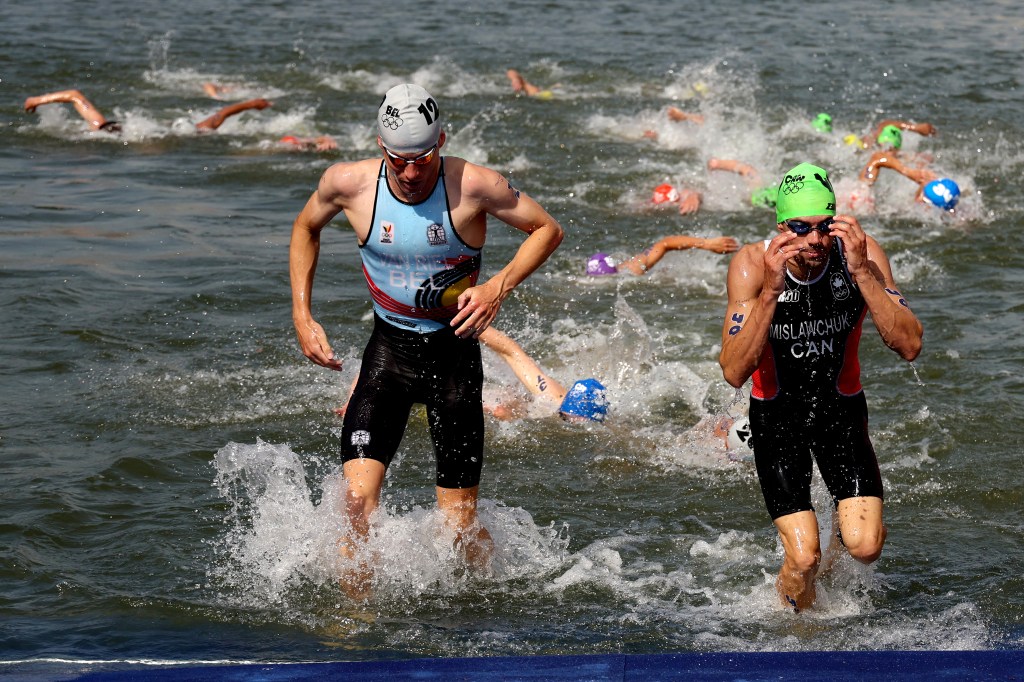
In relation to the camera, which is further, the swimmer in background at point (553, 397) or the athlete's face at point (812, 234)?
the swimmer in background at point (553, 397)

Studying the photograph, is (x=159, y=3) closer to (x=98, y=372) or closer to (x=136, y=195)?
(x=136, y=195)

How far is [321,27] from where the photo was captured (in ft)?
87.0

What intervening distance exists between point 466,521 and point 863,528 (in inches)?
71.9

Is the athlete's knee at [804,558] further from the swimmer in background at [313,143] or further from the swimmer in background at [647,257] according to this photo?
the swimmer in background at [313,143]

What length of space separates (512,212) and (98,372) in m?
5.06

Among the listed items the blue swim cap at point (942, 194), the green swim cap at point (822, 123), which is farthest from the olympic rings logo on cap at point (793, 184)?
the green swim cap at point (822, 123)

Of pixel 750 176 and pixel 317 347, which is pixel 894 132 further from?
pixel 317 347

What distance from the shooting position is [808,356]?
223 inches

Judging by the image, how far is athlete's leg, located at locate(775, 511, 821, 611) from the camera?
5.65 meters

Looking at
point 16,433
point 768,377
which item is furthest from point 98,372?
point 768,377

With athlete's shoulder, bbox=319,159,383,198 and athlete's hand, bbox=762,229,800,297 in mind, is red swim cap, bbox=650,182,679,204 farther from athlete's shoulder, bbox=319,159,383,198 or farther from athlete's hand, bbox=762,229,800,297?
athlete's hand, bbox=762,229,800,297

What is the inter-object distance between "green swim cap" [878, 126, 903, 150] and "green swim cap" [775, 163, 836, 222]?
1058cm

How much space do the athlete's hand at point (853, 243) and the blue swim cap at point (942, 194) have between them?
29.1ft

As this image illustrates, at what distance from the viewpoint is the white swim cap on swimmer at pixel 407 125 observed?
17.9ft
